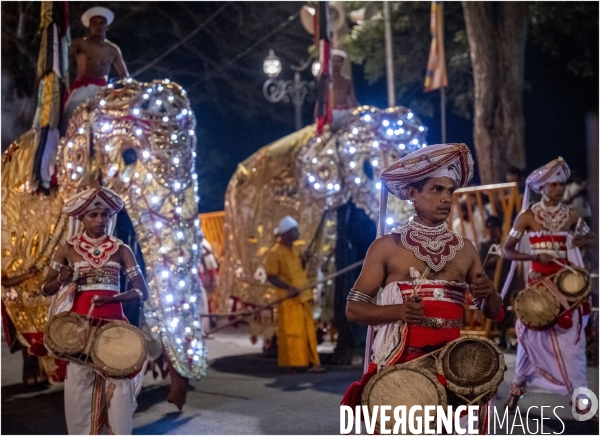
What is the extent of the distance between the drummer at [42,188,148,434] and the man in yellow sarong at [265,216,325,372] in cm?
493

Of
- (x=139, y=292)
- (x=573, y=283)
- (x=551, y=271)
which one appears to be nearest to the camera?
(x=139, y=292)

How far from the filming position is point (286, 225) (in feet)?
37.8

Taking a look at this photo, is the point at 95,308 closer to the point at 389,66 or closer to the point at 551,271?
the point at 551,271

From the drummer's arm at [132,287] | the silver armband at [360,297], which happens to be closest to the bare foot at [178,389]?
the drummer's arm at [132,287]

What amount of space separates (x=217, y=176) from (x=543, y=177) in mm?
24233

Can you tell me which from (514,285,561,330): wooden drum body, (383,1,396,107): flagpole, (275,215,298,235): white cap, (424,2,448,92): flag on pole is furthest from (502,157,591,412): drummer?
(383,1,396,107): flagpole

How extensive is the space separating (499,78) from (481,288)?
11.7 meters

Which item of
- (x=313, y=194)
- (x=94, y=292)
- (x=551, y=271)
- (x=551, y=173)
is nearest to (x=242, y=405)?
(x=94, y=292)

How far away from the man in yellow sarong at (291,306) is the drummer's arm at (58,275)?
513 centimetres

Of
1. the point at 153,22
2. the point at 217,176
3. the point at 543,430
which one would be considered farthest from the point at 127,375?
the point at 217,176

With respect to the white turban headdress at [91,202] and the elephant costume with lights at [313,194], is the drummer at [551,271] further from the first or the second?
the white turban headdress at [91,202]

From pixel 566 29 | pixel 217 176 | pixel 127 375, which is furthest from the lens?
pixel 217 176

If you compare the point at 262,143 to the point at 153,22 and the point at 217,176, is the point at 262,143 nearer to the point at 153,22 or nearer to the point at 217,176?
the point at 217,176

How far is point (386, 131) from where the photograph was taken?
11.3 metres
